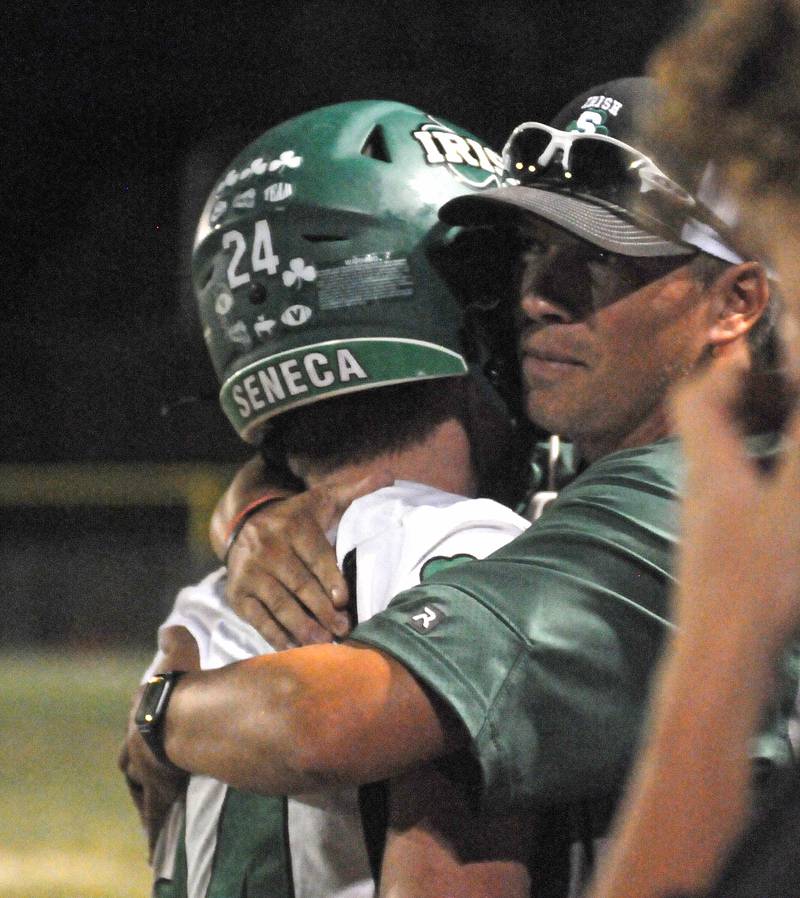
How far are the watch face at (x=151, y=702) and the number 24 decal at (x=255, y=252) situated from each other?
2.25 ft

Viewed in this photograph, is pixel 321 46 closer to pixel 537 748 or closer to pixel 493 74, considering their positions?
pixel 493 74

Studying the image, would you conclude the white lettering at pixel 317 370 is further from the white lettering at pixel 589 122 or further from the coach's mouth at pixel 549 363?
the white lettering at pixel 589 122

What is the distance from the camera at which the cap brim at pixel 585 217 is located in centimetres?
187

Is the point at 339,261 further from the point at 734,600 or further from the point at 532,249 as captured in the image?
the point at 734,600

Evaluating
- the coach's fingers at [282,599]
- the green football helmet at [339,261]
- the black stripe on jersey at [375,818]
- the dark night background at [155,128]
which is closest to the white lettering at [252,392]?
the green football helmet at [339,261]

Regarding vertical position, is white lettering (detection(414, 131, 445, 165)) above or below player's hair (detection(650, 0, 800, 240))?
below

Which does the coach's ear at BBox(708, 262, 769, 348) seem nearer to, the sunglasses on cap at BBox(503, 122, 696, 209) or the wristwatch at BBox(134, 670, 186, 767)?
the sunglasses on cap at BBox(503, 122, 696, 209)

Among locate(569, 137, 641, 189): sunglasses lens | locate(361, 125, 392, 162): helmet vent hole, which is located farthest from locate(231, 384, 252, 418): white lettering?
locate(569, 137, 641, 189): sunglasses lens

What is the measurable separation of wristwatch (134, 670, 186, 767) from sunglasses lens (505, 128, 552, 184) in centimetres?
90

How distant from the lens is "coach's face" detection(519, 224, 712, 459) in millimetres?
1894

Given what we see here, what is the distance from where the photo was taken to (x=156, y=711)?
72.1 inches

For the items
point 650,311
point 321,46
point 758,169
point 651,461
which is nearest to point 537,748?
point 651,461

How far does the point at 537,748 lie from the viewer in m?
1.51

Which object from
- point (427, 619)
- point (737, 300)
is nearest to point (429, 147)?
point (737, 300)
